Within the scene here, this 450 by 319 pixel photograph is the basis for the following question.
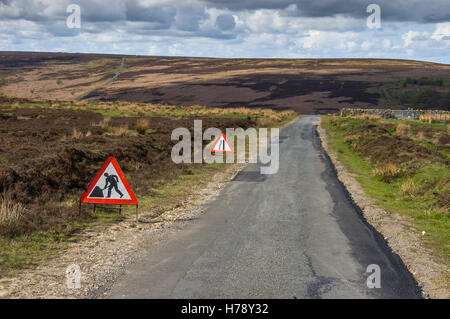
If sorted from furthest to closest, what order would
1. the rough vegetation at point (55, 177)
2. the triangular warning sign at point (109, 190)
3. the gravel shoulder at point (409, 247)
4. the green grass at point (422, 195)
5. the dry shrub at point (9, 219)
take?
the triangular warning sign at point (109, 190) < the green grass at point (422, 195) < the rough vegetation at point (55, 177) < the dry shrub at point (9, 219) < the gravel shoulder at point (409, 247)

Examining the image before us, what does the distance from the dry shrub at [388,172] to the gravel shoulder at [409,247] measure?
3.29m

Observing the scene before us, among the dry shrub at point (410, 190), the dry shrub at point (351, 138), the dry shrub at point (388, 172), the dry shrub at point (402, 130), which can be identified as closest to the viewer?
the dry shrub at point (410, 190)

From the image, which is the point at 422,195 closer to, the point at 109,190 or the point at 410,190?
the point at 410,190

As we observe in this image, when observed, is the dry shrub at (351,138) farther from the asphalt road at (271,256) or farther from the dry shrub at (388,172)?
the asphalt road at (271,256)

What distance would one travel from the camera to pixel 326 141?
3300cm

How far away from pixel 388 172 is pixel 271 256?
37.8ft

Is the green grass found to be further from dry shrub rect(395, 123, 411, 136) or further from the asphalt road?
dry shrub rect(395, 123, 411, 136)

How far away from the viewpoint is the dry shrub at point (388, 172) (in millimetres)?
17453

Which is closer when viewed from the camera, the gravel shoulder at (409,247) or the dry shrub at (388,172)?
the gravel shoulder at (409,247)

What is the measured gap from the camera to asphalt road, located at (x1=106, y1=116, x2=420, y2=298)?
20.6ft

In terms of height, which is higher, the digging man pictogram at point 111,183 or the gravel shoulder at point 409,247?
the digging man pictogram at point 111,183

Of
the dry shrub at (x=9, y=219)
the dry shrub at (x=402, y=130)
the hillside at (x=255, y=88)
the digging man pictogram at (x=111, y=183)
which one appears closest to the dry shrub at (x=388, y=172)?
the digging man pictogram at (x=111, y=183)

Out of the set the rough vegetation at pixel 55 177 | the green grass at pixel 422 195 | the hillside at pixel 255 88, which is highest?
the hillside at pixel 255 88
